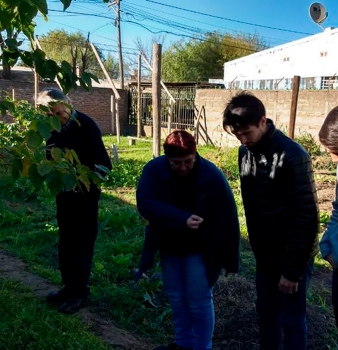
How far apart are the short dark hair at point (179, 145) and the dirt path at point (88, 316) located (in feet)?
4.48

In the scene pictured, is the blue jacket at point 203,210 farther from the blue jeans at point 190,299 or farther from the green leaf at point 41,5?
the green leaf at point 41,5

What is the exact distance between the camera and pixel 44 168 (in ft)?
4.86

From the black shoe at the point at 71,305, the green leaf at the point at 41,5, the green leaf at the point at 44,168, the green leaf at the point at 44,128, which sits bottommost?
the black shoe at the point at 71,305

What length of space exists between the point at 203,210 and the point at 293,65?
2083cm

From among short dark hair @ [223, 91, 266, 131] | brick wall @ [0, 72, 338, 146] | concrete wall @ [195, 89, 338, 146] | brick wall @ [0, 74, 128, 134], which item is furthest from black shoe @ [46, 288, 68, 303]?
brick wall @ [0, 74, 128, 134]

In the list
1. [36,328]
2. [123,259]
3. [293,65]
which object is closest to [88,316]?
[36,328]

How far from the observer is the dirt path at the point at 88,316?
3.00 m

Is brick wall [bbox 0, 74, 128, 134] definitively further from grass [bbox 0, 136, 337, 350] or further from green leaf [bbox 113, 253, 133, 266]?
green leaf [bbox 113, 253, 133, 266]

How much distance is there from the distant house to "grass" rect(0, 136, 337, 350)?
12.0m

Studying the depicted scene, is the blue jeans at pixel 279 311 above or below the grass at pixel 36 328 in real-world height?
above

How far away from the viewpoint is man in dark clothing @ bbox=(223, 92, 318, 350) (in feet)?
7.10

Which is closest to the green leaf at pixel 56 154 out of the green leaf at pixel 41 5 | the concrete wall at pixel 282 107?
the green leaf at pixel 41 5

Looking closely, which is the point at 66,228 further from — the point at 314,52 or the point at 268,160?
the point at 314,52

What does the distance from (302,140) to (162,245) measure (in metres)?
8.85
